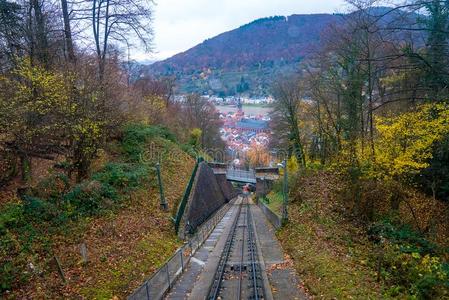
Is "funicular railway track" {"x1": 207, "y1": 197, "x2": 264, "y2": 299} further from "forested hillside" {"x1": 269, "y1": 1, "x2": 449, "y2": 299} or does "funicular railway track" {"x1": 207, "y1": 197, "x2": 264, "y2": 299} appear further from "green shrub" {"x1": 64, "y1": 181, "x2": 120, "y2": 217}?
"green shrub" {"x1": 64, "y1": 181, "x2": 120, "y2": 217}

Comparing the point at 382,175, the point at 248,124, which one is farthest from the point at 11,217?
the point at 248,124

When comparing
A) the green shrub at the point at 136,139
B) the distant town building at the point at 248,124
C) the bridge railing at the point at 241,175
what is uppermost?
the distant town building at the point at 248,124

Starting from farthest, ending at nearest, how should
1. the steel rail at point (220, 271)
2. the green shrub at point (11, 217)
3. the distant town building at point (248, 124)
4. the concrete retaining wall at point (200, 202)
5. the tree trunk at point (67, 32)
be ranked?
the distant town building at point (248, 124), the concrete retaining wall at point (200, 202), the tree trunk at point (67, 32), the steel rail at point (220, 271), the green shrub at point (11, 217)

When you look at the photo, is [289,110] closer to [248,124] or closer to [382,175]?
[382,175]

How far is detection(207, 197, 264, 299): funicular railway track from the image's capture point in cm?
1205

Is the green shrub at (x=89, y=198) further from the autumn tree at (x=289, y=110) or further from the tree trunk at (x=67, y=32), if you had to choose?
the autumn tree at (x=289, y=110)

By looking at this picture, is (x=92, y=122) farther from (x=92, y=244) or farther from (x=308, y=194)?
(x=308, y=194)

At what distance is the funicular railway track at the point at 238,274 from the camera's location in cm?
1205

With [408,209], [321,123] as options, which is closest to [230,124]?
[321,123]

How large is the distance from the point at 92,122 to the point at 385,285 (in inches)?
534

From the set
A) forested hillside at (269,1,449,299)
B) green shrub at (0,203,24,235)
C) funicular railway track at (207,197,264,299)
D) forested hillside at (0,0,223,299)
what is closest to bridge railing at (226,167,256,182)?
forested hillside at (269,1,449,299)

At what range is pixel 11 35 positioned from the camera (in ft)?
54.4

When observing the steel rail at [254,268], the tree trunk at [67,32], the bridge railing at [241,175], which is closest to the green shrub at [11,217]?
the steel rail at [254,268]

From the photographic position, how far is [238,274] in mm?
13984
